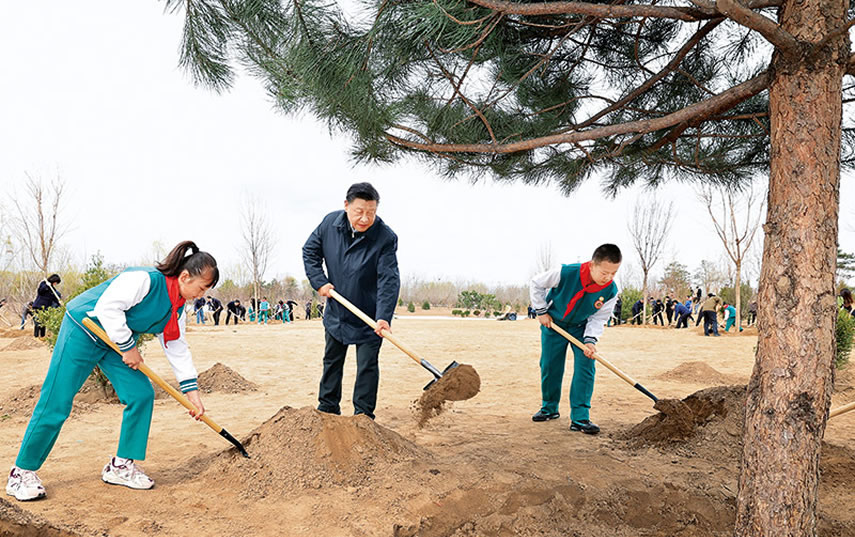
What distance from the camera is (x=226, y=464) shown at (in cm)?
281

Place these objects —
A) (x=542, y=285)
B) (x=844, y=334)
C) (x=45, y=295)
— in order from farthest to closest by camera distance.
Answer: (x=45, y=295) < (x=844, y=334) < (x=542, y=285)

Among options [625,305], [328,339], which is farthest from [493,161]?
[625,305]

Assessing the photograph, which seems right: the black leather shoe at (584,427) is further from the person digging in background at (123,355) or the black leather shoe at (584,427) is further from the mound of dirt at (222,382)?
the mound of dirt at (222,382)

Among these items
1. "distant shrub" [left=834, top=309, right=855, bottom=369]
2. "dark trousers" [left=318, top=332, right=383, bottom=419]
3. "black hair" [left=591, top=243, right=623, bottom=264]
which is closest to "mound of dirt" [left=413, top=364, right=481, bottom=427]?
"dark trousers" [left=318, top=332, right=383, bottom=419]

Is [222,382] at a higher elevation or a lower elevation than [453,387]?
lower

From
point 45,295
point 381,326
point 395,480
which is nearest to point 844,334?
point 381,326

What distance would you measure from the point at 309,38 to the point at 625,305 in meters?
23.9

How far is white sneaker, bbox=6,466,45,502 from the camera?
2439 mm

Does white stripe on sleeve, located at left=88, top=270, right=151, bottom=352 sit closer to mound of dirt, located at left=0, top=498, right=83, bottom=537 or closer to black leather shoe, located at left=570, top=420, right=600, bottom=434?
mound of dirt, located at left=0, top=498, right=83, bottom=537

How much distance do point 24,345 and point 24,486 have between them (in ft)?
30.1

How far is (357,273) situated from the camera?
3498 millimetres

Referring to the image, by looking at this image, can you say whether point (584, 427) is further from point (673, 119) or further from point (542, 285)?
point (673, 119)

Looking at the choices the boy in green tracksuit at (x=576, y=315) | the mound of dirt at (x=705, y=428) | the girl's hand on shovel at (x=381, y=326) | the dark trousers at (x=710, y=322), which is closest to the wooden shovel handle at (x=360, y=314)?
the girl's hand on shovel at (x=381, y=326)

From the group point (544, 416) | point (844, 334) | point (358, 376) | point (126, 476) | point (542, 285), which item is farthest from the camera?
point (844, 334)
